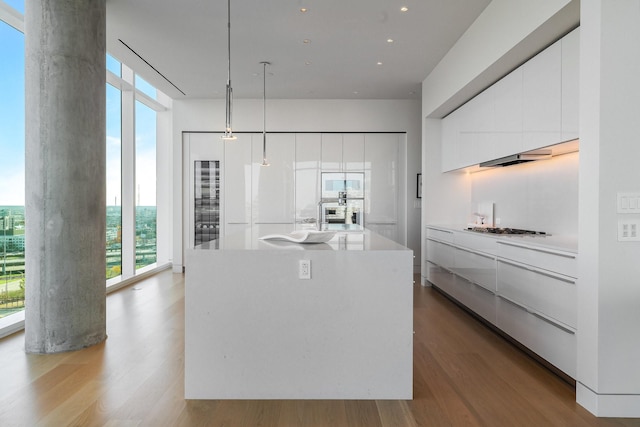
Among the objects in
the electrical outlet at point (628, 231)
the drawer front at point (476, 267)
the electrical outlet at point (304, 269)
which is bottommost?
the drawer front at point (476, 267)

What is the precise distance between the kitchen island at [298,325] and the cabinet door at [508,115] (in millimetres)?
1994

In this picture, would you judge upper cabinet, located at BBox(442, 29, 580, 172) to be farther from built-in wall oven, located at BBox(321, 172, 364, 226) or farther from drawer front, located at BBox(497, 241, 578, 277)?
built-in wall oven, located at BBox(321, 172, 364, 226)

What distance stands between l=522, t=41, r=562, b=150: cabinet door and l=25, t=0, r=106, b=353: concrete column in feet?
11.5

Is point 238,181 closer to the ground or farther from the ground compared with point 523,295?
farther from the ground

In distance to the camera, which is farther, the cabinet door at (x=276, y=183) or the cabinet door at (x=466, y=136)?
the cabinet door at (x=276, y=183)

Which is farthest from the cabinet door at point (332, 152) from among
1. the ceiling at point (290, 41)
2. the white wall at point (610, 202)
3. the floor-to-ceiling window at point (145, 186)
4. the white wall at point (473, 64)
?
the white wall at point (610, 202)

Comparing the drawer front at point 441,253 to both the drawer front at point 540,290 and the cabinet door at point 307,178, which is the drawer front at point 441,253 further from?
the cabinet door at point 307,178

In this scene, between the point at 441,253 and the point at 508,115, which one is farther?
the point at 441,253

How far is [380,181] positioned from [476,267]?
10.6 feet

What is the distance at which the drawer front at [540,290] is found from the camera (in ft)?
8.35

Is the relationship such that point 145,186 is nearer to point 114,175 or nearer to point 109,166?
point 114,175

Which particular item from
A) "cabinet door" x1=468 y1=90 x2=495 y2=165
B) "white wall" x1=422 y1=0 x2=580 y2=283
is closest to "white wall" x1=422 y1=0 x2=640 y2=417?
"white wall" x1=422 y1=0 x2=580 y2=283

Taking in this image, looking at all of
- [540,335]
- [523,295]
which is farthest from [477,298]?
[540,335]

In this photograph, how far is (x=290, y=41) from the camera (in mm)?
4496
